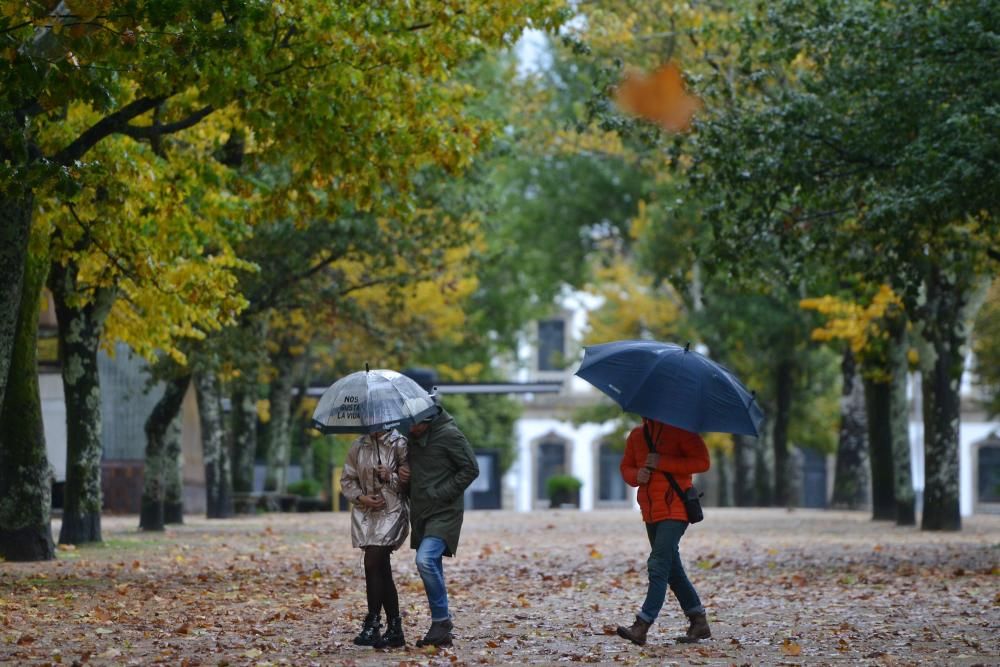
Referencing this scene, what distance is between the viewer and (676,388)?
10531mm

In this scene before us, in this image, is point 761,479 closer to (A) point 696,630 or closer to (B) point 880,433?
(B) point 880,433

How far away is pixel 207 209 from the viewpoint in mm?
19547

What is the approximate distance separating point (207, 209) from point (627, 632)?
10116 mm

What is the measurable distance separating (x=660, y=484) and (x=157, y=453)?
17372 millimetres

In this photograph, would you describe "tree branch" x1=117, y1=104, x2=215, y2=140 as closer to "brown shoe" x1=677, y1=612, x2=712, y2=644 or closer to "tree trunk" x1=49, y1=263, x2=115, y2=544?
"tree trunk" x1=49, y1=263, x2=115, y2=544

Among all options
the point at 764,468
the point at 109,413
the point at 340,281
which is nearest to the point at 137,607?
the point at 340,281

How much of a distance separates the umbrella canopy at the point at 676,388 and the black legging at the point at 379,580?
1.62 metres

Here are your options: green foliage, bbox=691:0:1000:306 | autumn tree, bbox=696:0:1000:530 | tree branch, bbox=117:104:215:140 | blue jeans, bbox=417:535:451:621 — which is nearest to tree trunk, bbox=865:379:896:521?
Answer: autumn tree, bbox=696:0:1000:530

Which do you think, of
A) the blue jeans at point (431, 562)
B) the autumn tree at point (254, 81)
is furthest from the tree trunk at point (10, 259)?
the blue jeans at point (431, 562)

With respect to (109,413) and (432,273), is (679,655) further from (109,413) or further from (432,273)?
(109,413)

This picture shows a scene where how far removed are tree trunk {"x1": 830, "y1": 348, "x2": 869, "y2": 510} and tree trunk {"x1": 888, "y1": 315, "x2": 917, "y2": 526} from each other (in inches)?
355

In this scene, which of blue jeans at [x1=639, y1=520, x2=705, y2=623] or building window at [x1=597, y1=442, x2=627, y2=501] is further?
building window at [x1=597, y1=442, x2=627, y2=501]

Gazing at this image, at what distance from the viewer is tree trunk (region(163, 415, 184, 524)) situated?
1087 inches

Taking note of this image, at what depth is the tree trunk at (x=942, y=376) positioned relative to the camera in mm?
25297
